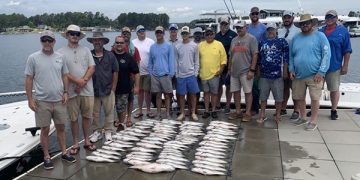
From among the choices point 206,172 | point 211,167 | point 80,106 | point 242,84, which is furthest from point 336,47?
point 80,106

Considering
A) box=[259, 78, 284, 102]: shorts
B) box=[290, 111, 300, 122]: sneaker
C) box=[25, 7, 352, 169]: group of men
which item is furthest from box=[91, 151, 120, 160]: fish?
box=[290, 111, 300, 122]: sneaker

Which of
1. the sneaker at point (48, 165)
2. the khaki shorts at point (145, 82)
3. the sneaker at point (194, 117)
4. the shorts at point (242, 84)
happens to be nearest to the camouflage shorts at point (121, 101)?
the khaki shorts at point (145, 82)

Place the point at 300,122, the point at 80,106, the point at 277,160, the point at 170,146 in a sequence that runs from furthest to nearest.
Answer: the point at 300,122
the point at 170,146
the point at 80,106
the point at 277,160

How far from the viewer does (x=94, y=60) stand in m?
5.50

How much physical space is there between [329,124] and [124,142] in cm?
379

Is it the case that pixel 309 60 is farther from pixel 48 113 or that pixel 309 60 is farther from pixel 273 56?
pixel 48 113

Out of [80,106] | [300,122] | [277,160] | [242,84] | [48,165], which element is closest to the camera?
[48,165]

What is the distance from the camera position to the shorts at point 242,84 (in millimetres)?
6699

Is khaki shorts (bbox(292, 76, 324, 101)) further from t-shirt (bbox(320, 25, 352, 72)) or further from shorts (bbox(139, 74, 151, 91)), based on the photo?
shorts (bbox(139, 74, 151, 91))

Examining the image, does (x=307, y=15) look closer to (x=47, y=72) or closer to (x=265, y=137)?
(x=265, y=137)

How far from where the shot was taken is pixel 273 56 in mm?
6359

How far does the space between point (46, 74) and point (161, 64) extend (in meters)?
2.65

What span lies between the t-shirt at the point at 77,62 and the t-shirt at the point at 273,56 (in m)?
3.09

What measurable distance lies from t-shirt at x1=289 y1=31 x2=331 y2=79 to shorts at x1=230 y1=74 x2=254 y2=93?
90 cm
